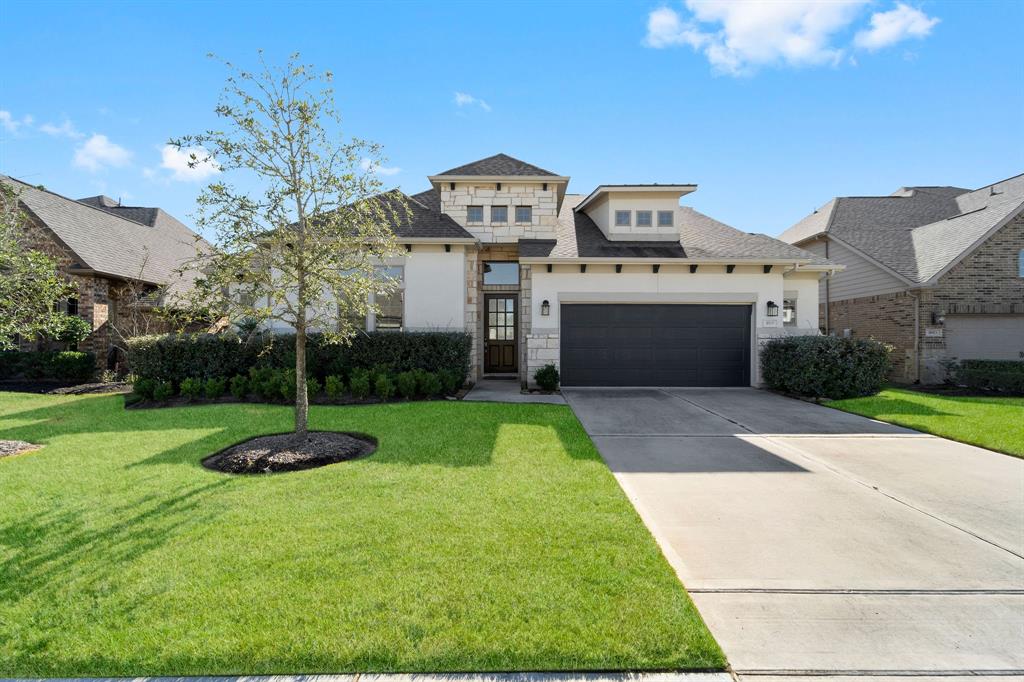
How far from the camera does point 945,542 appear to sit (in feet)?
12.7

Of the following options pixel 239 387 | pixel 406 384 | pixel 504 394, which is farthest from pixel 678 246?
pixel 239 387

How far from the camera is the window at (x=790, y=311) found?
46.0ft

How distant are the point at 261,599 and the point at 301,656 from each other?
644 mm

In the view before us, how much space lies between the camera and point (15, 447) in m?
6.72

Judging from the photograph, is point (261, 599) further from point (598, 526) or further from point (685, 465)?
point (685, 465)

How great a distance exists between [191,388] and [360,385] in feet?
12.1

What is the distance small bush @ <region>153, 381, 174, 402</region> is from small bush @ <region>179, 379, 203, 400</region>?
0.25m

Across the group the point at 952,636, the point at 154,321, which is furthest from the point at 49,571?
the point at 154,321

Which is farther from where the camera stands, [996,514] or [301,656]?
[996,514]

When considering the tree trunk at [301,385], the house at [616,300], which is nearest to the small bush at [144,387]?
the house at [616,300]

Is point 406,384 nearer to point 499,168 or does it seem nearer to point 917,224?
point 499,168

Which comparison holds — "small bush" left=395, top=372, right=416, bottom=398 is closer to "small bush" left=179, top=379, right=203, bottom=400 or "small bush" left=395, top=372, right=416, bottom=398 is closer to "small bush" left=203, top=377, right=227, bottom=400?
"small bush" left=203, top=377, right=227, bottom=400

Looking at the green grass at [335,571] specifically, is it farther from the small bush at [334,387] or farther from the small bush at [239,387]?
the small bush at [239,387]

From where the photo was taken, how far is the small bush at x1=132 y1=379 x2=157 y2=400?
10.5 m
